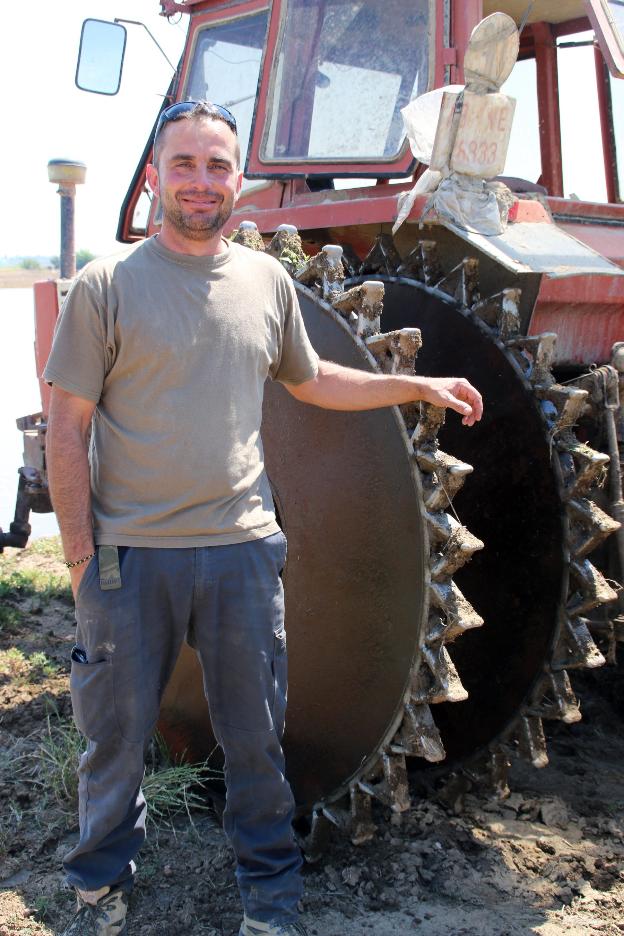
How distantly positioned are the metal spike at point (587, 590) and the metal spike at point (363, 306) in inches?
33.9

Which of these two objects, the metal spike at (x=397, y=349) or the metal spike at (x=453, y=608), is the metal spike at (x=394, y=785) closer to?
the metal spike at (x=453, y=608)

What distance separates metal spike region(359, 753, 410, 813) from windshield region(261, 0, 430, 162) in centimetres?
196

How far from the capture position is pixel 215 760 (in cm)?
318

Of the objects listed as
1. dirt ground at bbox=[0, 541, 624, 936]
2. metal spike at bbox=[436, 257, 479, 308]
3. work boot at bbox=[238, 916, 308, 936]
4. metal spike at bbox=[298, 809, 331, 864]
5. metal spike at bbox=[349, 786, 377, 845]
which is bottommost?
dirt ground at bbox=[0, 541, 624, 936]

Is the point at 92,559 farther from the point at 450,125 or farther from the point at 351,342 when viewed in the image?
the point at 450,125

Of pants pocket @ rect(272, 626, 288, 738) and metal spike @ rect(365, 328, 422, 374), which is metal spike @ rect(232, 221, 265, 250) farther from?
pants pocket @ rect(272, 626, 288, 738)

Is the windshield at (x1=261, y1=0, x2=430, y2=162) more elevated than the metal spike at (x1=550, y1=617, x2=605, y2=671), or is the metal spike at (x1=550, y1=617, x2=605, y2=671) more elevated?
the windshield at (x1=261, y1=0, x2=430, y2=162)

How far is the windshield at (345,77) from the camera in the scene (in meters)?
3.40

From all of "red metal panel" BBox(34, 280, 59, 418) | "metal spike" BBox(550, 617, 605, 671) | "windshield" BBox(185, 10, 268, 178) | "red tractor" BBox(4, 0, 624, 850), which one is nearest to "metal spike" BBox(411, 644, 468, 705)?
"red tractor" BBox(4, 0, 624, 850)

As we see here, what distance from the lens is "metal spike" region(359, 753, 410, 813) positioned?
8.43ft

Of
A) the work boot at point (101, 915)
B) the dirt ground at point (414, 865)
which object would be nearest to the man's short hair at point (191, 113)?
the work boot at point (101, 915)

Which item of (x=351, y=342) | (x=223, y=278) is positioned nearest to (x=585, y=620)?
(x=351, y=342)

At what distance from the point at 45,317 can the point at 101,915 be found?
3.49 metres

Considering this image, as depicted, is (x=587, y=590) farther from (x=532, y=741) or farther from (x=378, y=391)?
(x=378, y=391)
